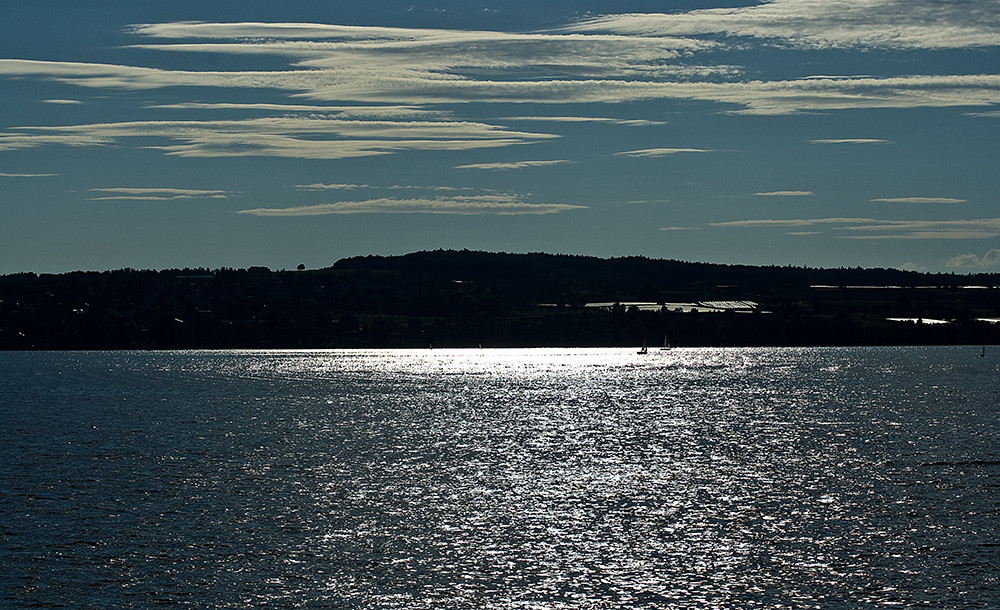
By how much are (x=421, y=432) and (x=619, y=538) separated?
75.5m

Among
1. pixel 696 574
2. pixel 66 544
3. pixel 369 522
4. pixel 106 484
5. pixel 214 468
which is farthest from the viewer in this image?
pixel 214 468

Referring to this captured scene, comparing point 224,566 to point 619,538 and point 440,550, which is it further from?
point 619,538

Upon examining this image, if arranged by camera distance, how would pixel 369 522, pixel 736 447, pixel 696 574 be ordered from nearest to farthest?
pixel 696 574 < pixel 369 522 < pixel 736 447

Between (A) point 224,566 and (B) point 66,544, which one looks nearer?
(A) point 224,566

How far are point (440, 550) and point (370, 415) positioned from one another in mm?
107868

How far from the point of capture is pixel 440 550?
63.1 meters

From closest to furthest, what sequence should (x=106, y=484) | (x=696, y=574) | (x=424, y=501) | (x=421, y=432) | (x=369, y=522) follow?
(x=696, y=574) → (x=369, y=522) → (x=424, y=501) → (x=106, y=484) → (x=421, y=432)

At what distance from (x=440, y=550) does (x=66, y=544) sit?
69.8 ft

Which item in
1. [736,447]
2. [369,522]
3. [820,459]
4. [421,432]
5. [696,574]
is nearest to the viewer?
[696,574]

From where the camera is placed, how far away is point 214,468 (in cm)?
9969

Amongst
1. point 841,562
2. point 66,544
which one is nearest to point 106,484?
point 66,544

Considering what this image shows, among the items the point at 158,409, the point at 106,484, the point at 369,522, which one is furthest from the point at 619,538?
the point at 158,409

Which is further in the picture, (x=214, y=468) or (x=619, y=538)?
(x=214, y=468)

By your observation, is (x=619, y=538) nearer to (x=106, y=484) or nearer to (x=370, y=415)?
(x=106, y=484)
